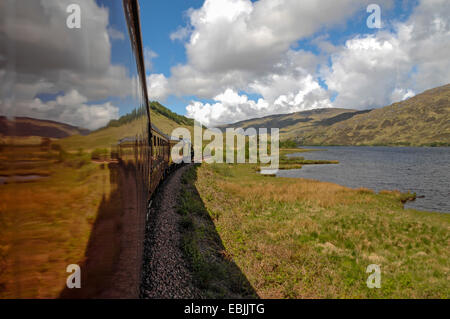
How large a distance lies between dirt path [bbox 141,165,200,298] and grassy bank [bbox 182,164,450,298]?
57cm

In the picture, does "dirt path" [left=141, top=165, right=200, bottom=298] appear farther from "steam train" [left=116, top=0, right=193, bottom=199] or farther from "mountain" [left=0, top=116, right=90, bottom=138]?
"mountain" [left=0, top=116, right=90, bottom=138]

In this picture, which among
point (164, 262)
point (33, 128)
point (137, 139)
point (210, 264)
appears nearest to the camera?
point (33, 128)

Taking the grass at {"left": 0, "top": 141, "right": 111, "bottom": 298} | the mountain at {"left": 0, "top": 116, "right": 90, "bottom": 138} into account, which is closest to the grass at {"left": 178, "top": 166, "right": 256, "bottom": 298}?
the grass at {"left": 0, "top": 141, "right": 111, "bottom": 298}

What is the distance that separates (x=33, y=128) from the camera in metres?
0.79

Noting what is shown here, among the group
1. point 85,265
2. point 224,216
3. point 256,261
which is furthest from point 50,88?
point 224,216

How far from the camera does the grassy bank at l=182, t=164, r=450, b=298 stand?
26.1ft

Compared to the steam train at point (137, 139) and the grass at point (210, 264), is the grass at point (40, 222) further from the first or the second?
the grass at point (210, 264)

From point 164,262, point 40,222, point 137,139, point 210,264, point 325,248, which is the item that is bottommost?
point 325,248

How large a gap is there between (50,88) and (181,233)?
863 centimetres

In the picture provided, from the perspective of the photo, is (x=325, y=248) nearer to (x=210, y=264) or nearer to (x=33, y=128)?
(x=210, y=264)

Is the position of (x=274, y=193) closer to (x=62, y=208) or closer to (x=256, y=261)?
(x=256, y=261)

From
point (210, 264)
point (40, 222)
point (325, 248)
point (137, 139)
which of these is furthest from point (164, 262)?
point (325, 248)

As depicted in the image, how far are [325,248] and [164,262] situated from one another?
8.00 meters

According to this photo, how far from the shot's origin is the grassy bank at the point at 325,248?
795cm
